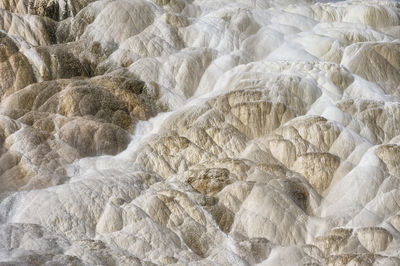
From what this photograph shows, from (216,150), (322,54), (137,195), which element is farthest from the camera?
(322,54)

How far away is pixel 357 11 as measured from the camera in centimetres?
2103

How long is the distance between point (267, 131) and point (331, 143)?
145cm

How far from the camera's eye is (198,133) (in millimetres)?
15031

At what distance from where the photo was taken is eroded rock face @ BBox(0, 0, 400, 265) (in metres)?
12.1

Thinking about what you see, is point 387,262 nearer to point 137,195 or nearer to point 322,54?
point 137,195

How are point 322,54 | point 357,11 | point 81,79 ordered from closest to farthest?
point 81,79, point 322,54, point 357,11

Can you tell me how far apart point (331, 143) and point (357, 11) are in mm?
7397

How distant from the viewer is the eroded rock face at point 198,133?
12.1 metres

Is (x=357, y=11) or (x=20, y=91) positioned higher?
(x=20, y=91)

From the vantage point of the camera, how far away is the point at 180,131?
50.3 feet

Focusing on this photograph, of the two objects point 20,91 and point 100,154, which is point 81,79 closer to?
point 20,91

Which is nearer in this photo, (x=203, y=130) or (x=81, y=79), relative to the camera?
(x=203, y=130)

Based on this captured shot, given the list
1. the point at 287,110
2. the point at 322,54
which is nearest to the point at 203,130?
the point at 287,110

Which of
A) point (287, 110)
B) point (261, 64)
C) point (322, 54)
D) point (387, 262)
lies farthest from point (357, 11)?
point (387, 262)
